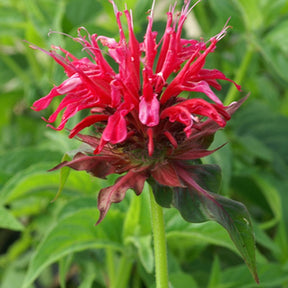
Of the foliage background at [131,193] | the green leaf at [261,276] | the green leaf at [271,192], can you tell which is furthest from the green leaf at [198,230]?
the green leaf at [271,192]

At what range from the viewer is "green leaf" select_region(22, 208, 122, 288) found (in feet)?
1.59

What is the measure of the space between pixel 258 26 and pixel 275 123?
0.65 ft

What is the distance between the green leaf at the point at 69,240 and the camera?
0.49 meters

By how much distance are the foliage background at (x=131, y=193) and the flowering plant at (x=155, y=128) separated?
0.16ft

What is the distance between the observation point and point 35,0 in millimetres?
725

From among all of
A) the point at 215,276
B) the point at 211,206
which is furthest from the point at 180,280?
the point at 211,206

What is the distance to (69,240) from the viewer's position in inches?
20.1

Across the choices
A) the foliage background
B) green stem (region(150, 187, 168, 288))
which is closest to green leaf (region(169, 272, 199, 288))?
the foliage background

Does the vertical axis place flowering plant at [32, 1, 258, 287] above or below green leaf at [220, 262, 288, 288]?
above

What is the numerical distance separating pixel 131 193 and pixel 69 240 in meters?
0.11

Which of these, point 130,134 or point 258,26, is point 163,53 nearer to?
point 130,134

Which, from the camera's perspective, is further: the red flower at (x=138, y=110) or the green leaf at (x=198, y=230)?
the green leaf at (x=198, y=230)

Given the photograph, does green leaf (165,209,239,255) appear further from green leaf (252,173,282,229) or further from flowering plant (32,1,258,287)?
green leaf (252,173,282,229)

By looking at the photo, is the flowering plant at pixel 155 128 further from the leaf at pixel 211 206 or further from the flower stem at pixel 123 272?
the flower stem at pixel 123 272
